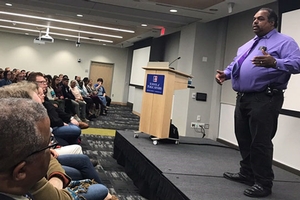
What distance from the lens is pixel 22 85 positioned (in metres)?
2.17

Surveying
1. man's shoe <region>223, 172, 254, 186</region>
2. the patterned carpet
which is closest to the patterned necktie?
man's shoe <region>223, 172, 254, 186</region>

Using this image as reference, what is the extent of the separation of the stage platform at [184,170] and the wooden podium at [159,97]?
0.21 m

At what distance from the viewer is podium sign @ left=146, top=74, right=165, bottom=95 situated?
12.3 ft

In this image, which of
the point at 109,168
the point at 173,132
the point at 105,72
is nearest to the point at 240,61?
the point at 173,132

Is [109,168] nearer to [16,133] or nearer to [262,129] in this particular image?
[262,129]

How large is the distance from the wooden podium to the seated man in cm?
291

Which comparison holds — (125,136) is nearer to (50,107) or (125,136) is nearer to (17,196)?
(50,107)

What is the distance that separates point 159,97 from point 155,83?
0.22 meters

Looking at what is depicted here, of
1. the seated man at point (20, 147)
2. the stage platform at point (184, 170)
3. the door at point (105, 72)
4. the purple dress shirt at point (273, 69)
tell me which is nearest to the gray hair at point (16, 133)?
the seated man at point (20, 147)

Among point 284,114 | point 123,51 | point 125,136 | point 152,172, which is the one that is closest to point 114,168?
point 125,136

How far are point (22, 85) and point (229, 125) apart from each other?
414cm

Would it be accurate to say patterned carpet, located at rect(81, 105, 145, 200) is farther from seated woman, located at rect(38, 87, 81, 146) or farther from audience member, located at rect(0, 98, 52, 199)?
audience member, located at rect(0, 98, 52, 199)

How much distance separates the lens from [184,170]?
108 inches

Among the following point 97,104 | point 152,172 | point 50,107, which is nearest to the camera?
point 152,172
